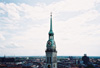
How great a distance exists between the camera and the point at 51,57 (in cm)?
4484

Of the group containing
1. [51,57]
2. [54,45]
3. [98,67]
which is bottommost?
[98,67]

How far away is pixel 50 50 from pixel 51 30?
5875 millimetres

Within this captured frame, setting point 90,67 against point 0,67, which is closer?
point 90,67

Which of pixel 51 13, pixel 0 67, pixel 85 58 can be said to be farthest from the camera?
pixel 85 58

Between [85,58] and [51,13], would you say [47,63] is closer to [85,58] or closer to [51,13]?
[51,13]

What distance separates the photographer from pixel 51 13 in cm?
4800

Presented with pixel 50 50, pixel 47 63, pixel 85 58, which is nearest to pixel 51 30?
pixel 50 50

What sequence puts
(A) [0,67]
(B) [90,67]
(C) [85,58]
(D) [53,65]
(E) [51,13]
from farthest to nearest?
1. (C) [85,58]
2. (A) [0,67]
3. (B) [90,67]
4. (E) [51,13]
5. (D) [53,65]

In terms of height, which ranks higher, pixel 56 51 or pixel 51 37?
pixel 51 37

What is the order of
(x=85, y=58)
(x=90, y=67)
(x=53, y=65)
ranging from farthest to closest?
(x=85, y=58)
(x=90, y=67)
(x=53, y=65)

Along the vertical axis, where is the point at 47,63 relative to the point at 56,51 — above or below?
below

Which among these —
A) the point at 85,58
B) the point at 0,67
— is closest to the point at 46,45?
the point at 0,67

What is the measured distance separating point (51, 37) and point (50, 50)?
3.73 metres

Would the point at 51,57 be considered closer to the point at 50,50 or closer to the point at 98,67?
the point at 50,50
